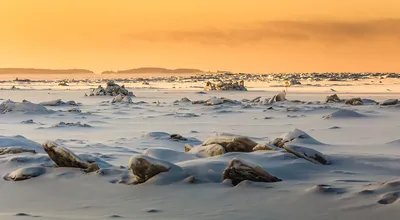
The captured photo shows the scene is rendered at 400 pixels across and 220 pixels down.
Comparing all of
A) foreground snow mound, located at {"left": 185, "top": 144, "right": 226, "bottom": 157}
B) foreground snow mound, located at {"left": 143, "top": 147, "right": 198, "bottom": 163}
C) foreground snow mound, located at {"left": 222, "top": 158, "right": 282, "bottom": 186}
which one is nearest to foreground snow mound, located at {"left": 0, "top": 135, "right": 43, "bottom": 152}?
foreground snow mound, located at {"left": 143, "top": 147, "right": 198, "bottom": 163}

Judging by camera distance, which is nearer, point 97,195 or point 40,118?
point 97,195

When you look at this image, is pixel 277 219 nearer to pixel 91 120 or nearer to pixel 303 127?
pixel 303 127

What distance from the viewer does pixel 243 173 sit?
11.9ft

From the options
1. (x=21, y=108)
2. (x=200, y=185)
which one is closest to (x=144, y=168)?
(x=200, y=185)

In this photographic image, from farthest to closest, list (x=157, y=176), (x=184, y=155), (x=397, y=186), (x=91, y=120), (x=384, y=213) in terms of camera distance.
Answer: (x=91, y=120) < (x=184, y=155) < (x=157, y=176) < (x=397, y=186) < (x=384, y=213)

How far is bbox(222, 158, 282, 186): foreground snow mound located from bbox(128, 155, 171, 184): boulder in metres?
0.48

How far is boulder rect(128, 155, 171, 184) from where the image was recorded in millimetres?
3827

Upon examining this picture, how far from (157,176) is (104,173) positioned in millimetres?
501

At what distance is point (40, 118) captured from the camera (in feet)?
33.6

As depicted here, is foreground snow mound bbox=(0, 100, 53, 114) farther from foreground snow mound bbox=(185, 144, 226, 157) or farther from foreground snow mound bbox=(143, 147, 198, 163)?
foreground snow mound bbox=(185, 144, 226, 157)

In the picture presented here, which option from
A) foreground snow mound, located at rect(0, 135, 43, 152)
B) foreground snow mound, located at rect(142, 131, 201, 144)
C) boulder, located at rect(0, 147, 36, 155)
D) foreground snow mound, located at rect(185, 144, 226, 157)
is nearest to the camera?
foreground snow mound, located at rect(185, 144, 226, 157)

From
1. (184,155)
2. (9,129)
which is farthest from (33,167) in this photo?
(9,129)

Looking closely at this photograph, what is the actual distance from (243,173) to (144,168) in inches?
27.5

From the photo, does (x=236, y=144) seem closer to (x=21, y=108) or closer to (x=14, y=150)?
(x=14, y=150)
